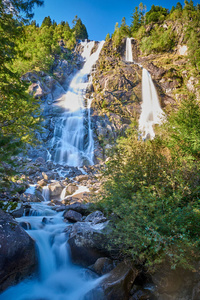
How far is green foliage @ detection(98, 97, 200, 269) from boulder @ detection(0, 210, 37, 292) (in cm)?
259

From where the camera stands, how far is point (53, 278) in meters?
5.20

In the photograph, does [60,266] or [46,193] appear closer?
[60,266]

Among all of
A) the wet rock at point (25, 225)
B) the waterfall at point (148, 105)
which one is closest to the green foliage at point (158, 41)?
the waterfall at point (148, 105)

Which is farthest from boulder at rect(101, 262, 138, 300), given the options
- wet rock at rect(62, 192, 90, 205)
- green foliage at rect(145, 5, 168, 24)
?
green foliage at rect(145, 5, 168, 24)

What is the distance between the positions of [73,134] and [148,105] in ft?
50.7

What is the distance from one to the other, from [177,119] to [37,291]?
8.53m

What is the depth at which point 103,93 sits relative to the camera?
32.7 meters

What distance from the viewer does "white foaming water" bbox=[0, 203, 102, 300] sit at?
443 centimetres

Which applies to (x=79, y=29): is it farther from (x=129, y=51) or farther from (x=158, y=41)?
(x=158, y=41)

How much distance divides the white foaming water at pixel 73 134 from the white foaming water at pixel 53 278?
18.0 metres

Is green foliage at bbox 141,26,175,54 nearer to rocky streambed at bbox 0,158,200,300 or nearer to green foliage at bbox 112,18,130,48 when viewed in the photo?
green foliage at bbox 112,18,130,48

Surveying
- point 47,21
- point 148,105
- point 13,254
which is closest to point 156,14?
point 148,105

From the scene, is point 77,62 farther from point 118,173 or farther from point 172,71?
point 118,173

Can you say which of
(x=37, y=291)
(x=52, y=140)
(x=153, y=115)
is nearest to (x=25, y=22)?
(x=37, y=291)
